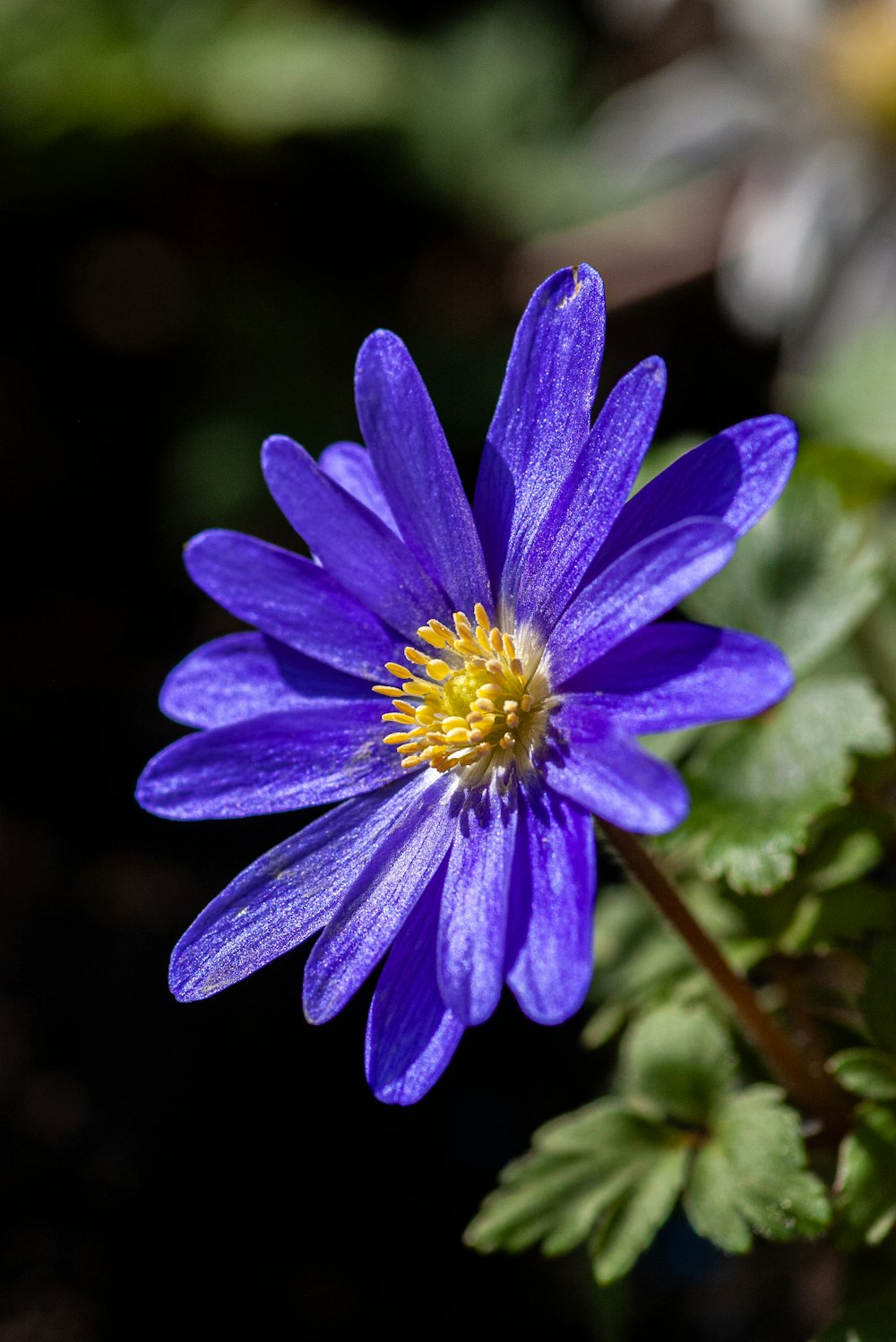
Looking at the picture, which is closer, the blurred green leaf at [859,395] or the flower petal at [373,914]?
the flower petal at [373,914]

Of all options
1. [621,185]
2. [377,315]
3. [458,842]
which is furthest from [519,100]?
[458,842]

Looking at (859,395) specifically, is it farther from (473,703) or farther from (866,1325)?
(866,1325)

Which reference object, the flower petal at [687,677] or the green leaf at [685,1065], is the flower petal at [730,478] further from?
the green leaf at [685,1065]

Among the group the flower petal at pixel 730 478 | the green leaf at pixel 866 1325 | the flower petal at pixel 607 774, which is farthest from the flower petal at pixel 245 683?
the green leaf at pixel 866 1325

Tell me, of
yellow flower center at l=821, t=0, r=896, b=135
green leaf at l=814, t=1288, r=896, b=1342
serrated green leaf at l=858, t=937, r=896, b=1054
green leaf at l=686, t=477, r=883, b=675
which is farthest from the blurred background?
serrated green leaf at l=858, t=937, r=896, b=1054

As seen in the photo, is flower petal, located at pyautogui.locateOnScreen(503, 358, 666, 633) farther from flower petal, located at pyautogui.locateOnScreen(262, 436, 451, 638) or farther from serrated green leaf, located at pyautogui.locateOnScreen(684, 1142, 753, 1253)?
serrated green leaf, located at pyautogui.locateOnScreen(684, 1142, 753, 1253)

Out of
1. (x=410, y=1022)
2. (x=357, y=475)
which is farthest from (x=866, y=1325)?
(x=357, y=475)

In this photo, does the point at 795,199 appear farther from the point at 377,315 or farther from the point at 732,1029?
the point at 732,1029
